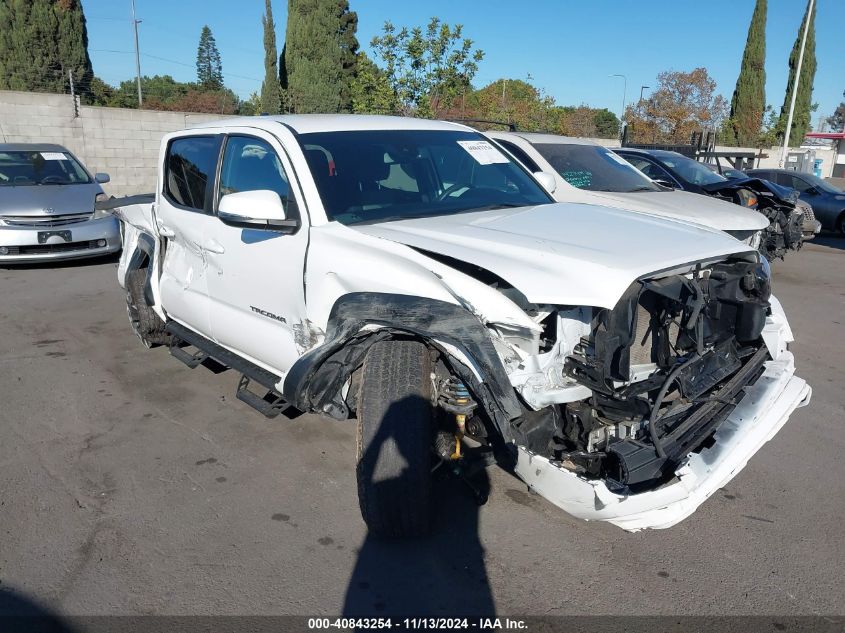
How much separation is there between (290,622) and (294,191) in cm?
216

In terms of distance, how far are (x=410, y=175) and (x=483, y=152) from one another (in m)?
0.68

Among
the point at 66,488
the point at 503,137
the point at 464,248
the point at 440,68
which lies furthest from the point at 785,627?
the point at 440,68

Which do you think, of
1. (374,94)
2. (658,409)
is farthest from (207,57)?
(658,409)

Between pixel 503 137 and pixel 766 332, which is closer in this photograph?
pixel 766 332

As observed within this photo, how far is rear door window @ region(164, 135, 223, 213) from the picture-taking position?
4.63 metres

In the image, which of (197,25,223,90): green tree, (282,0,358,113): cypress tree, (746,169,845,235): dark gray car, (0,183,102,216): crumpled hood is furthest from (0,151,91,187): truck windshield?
(197,25,223,90): green tree

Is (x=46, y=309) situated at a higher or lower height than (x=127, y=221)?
lower

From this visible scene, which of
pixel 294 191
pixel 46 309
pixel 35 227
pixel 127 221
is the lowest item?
pixel 46 309

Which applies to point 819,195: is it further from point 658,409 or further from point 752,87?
point 752,87

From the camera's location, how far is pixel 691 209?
7.34m

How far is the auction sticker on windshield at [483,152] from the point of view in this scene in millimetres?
4562

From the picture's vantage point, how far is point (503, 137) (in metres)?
8.48

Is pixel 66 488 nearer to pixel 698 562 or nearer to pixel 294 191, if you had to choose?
pixel 294 191

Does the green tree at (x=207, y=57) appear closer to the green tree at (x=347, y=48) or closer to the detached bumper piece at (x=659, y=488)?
the green tree at (x=347, y=48)
